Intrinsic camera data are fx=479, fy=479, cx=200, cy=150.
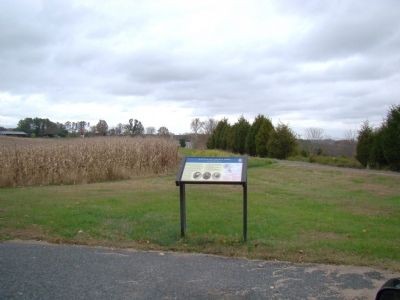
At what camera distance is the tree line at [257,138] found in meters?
36.3

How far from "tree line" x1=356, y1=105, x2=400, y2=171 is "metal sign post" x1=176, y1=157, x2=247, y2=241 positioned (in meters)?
18.2

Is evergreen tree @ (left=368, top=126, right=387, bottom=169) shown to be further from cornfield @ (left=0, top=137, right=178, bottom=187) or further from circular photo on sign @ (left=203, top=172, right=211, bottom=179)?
circular photo on sign @ (left=203, top=172, right=211, bottom=179)

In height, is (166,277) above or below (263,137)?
below

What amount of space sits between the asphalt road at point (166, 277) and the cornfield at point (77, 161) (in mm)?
11161

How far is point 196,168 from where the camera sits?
7.59 metres

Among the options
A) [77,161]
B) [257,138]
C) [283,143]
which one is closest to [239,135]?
[257,138]

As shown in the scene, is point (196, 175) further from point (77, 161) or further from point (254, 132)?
point (254, 132)

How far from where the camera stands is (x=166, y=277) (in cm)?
556

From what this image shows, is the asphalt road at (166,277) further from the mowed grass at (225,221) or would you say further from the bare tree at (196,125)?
the bare tree at (196,125)

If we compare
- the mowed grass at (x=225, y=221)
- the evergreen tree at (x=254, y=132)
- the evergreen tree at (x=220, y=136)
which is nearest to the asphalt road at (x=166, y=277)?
the mowed grass at (x=225, y=221)

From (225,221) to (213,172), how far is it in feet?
5.71

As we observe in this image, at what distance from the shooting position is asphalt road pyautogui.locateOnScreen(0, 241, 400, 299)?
5014 mm

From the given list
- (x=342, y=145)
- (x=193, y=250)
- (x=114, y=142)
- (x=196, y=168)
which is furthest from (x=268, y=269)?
(x=342, y=145)

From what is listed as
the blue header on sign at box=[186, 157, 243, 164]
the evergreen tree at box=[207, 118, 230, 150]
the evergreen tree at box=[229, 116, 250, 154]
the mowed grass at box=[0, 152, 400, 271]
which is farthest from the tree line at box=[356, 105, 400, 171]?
the evergreen tree at box=[207, 118, 230, 150]
